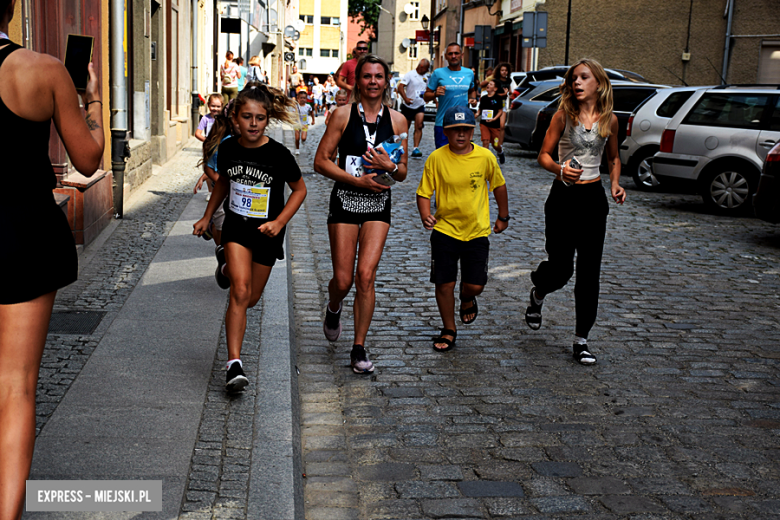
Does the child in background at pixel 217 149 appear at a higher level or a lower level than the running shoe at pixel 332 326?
higher

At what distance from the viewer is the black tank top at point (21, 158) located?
8.97ft

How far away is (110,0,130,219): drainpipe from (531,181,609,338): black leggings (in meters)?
5.95

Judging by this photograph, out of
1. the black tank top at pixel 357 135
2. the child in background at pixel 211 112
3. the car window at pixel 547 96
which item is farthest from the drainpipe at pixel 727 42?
the black tank top at pixel 357 135

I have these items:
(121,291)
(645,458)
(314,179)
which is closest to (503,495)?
(645,458)

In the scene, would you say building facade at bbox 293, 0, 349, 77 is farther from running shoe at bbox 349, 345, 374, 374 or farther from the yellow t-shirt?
running shoe at bbox 349, 345, 374, 374

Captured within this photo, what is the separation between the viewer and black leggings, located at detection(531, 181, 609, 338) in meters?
5.95

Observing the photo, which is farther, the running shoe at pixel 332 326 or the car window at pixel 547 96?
the car window at pixel 547 96

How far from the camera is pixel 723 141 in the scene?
12.8m

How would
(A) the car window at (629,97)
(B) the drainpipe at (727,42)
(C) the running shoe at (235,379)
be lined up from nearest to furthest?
1. (C) the running shoe at (235,379)
2. (A) the car window at (629,97)
3. (B) the drainpipe at (727,42)

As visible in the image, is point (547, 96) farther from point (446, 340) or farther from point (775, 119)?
point (446, 340)

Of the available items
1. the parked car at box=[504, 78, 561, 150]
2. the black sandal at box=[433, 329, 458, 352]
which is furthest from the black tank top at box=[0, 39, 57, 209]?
the parked car at box=[504, 78, 561, 150]

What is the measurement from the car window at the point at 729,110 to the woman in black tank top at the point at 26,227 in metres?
11.3

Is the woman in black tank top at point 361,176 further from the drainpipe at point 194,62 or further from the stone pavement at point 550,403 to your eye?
the drainpipe at point 194,62

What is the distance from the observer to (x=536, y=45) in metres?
27.9
